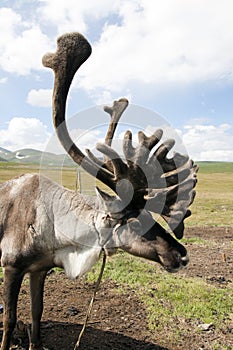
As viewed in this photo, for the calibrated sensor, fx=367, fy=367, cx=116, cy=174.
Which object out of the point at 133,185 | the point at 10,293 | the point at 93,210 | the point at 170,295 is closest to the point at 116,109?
the point at 133,185

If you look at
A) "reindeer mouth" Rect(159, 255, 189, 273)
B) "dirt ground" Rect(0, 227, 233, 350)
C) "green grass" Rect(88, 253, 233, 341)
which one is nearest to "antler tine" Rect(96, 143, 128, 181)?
"reindeer mouth" Rect(159, 255, 189, 273)

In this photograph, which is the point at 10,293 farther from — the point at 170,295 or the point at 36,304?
the point at 170,295

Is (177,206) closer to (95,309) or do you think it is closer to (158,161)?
(158,161)

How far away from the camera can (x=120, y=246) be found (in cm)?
409

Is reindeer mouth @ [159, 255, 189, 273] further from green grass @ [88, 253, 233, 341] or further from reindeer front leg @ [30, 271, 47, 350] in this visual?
green grass @ [88, 253, 233, 341]

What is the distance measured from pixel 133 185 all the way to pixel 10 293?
2.03 m

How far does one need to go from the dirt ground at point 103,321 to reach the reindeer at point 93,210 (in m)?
1.18

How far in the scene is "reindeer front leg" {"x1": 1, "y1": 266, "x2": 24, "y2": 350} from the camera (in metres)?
4.45

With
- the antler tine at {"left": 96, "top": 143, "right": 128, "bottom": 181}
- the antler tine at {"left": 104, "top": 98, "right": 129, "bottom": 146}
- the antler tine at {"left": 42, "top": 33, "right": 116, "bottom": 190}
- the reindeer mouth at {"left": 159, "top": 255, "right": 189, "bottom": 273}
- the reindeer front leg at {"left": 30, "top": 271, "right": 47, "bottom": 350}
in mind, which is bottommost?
the reindeer front leg at {"left": 30, "top": 271, "right": 47, "bottom": 350}

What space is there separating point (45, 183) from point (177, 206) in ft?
5.82

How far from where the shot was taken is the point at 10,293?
448 centimetres

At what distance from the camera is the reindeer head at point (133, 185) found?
401cm

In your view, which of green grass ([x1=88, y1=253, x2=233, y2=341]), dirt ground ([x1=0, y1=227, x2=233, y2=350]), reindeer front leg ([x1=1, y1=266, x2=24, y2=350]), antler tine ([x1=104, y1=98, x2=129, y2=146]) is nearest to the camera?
reindeer front leg ([x1=1, y1=266, x2=24, y2=350])

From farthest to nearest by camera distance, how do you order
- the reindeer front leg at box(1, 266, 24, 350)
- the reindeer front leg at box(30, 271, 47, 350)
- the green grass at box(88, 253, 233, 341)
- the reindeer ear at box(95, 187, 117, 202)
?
1. the green grass at box(88, 253, 233, 341)
2. the reindeer front leg at box(30, 271, 47, 350)
3. the reindeer front leg at box(1, 266, 24, 350)
4. the reindeer ear at box(95, 187, 117, 202)
